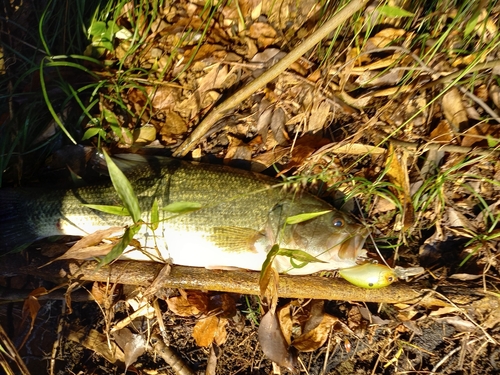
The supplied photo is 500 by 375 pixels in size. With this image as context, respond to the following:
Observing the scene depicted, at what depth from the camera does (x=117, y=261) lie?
10.6ft

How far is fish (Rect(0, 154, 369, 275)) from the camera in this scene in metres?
3.14

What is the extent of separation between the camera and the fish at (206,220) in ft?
10.3

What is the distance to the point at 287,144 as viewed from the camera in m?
3.42

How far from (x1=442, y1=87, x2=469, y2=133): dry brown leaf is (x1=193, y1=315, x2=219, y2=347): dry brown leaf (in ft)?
8.09

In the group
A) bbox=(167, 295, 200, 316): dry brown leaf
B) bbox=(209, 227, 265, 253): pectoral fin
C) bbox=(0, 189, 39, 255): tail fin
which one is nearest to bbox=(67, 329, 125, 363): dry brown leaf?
bbox=(167, 295, 200, 316): dry brown leaf

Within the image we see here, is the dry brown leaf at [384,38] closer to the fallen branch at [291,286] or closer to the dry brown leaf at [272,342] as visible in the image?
the fallen branch at [291,286]

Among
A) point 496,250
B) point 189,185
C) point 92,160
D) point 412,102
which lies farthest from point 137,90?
point 496,250

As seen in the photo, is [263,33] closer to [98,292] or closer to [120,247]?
[120,247]

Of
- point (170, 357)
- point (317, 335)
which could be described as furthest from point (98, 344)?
point (317, 335)

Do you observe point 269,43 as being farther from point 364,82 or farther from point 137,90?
point 137,90

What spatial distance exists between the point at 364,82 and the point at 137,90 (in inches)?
74.8

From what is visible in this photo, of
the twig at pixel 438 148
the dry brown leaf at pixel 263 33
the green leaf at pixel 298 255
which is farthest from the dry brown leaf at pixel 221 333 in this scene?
the dry brown leaf at pixel 263 33

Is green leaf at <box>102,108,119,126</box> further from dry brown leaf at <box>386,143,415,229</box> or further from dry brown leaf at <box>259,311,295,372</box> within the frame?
dry brown leaf at <box>386,143,415,229</box>

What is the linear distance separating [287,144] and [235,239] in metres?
0.90
